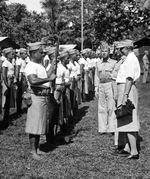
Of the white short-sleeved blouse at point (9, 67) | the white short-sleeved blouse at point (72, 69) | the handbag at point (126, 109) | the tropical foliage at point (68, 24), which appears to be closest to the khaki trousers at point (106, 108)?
the handbag at point (126, 109)

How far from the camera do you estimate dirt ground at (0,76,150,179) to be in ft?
18.5

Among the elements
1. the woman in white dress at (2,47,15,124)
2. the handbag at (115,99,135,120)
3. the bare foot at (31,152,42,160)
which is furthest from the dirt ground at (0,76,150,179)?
the woman in white dress at (2,47,15,124)

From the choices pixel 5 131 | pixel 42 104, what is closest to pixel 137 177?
pixel 42 104

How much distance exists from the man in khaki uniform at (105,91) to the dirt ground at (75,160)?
322 mm

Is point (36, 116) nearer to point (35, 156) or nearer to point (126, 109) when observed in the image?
point (35, 156)

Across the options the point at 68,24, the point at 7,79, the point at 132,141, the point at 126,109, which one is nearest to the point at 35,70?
the point at 126,109

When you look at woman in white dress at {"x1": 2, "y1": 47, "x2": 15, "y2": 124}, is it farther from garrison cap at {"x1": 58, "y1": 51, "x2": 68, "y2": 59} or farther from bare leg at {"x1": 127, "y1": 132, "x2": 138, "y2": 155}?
bare leg at {"x1": 127, "y1": 132, "x2": 138, "y2": 155}

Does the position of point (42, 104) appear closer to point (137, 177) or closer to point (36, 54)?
point (36, 54)

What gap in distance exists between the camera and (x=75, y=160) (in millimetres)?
6371

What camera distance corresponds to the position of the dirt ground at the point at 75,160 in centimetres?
564

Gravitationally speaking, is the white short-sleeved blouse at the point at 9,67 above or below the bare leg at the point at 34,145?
above

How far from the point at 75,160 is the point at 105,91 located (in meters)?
2.50

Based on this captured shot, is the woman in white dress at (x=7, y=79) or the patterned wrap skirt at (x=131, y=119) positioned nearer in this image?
the patterned wrap skirt at (x=131, y=119)

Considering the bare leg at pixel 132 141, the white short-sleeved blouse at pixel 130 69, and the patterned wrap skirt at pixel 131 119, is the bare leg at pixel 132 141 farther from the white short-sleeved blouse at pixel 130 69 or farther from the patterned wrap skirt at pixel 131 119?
the white short-sleeved blouse at pixel 130 69
